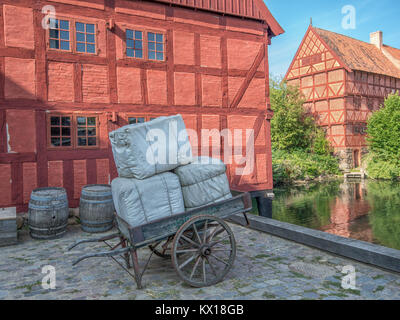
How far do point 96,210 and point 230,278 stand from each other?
3836 mm

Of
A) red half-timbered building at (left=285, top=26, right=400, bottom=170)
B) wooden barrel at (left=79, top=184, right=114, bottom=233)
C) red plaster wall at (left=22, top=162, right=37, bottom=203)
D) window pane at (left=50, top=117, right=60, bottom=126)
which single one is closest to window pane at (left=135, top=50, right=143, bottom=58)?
window pane at (left=50, top=117, right=60, bottom=126)

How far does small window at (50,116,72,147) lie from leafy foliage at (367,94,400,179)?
921 inches

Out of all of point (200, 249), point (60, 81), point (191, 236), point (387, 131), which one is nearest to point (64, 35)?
point (60, 81)

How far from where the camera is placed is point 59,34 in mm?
8234

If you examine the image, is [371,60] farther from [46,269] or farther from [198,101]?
[46,269]

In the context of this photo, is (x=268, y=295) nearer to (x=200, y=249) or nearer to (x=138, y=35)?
(x=200, y=249)

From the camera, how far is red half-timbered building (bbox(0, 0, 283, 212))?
782cm

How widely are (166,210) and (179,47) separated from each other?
6.76 meters

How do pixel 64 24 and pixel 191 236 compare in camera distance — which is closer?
pixel 191 236

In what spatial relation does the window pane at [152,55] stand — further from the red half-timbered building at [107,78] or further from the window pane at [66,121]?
the window pane at [66,121]

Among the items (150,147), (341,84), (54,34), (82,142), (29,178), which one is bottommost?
(29,178)

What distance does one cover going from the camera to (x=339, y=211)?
14.9m
